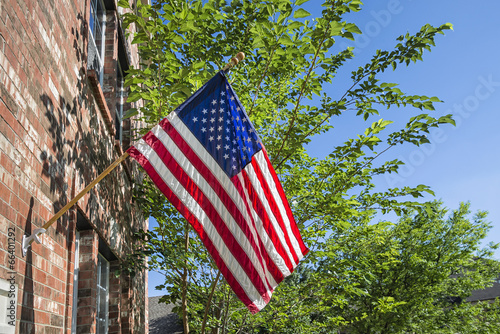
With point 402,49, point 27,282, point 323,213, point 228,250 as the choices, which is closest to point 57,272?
point 27,282

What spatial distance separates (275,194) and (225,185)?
0.56 m

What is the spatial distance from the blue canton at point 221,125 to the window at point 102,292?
2.37 metres

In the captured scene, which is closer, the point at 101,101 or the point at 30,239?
the point at 30,239

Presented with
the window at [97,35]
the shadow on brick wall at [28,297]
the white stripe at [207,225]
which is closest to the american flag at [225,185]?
the white stripe at [207,225]

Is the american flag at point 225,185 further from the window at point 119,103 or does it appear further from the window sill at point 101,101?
the window at point 119,103

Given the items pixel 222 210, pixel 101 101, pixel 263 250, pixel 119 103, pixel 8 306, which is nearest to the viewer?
pixel 8 306

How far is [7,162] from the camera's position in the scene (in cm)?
256

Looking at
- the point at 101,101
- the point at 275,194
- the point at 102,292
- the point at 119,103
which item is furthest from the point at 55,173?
the point at 119,103

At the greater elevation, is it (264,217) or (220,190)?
(220,190)

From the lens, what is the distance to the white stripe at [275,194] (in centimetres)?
413

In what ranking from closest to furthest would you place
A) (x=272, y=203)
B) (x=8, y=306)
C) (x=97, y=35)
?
1. (x=8, y=306)
2. (x=272, y=203)
3. (x=97, y=35)

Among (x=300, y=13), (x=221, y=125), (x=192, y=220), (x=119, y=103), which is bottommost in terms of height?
(x=192, y=220)

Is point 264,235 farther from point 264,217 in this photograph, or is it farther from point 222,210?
point 222,210

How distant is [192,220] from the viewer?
3.72m
